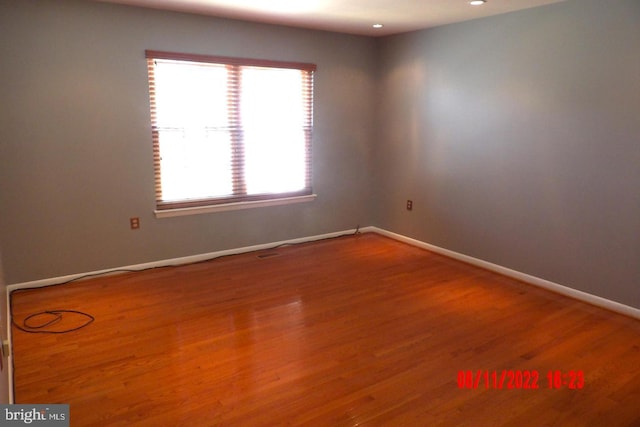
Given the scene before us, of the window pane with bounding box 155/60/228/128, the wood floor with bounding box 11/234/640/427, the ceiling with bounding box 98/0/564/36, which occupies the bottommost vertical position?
the wood floor with bounding box 11/234/640/427

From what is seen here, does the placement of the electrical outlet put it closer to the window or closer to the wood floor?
the window

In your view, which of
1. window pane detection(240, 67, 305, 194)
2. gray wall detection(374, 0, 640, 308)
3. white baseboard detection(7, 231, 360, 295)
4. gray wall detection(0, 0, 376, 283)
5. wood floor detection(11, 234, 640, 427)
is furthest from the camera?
window pane detection(240, 67, 305, 194)

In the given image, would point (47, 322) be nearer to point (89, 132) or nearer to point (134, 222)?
point (134, 222)

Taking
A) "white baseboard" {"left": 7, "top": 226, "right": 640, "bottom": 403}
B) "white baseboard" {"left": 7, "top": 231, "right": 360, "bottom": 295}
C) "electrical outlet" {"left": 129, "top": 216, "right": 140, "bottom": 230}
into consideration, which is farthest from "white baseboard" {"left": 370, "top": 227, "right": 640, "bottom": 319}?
"electrical outlet" {"left": 129, "top": 216, "right": 140, "bottom": 230}

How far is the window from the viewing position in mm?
3955

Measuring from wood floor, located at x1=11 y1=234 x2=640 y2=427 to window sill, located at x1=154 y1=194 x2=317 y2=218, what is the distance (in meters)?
0.52

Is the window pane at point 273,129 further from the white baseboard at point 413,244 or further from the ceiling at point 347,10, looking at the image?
the white baseboard at point 413,244

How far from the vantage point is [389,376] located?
244 centimetres

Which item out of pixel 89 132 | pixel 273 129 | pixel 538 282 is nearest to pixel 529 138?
pixel 538 282

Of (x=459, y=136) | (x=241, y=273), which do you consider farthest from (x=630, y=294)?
(x=241, y=273)

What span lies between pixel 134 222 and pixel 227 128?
1.20 meters

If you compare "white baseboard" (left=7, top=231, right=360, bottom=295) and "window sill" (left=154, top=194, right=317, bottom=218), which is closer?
"white baseboard" (left=7, top=231, right=360, bottom=295)

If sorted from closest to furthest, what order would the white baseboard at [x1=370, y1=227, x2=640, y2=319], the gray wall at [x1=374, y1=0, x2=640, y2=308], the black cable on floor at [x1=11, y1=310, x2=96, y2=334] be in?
the black cable on floor at [x1=11, y1=310, x2=96, y2=334] → the gray wall at [x1=374, y1=0, x2=640, y2=308] → the white baseboard at [x1=370, y1=227, x2=640, y2=319]

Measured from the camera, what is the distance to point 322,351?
2.70 meters
